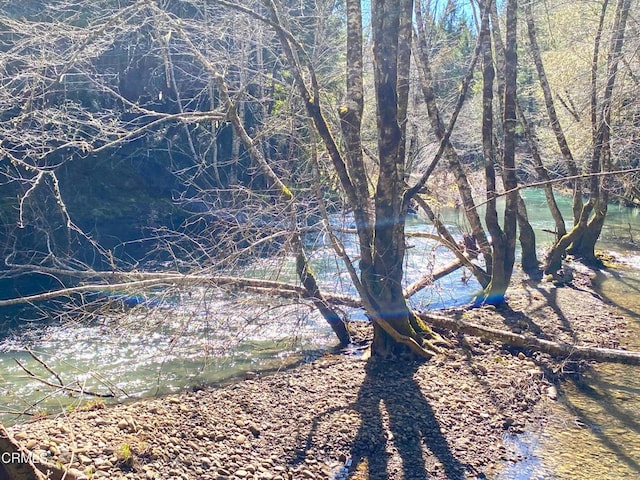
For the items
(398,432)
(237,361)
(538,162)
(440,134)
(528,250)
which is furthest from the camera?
(528,250)

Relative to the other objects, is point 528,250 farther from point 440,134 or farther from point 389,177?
point 389,177

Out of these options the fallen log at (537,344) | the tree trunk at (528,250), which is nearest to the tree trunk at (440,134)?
the fallen log at (537,344)

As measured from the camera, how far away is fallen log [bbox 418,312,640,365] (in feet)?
21.1

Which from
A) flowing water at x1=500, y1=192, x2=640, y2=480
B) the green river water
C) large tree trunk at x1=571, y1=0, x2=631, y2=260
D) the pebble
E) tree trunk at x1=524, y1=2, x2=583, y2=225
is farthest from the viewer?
tree trunk at x1=524, y1=2, x2=583, y2=225

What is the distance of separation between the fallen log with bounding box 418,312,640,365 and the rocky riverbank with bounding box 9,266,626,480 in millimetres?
145

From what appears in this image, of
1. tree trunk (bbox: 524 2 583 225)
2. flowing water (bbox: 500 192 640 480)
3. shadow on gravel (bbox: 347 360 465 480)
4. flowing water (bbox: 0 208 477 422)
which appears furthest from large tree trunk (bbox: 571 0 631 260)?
shadow on gravel (bbox: 347 360 465 480)

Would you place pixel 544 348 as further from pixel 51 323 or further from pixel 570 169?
pixel 51 323

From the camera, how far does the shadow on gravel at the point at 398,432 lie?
4.70 metres

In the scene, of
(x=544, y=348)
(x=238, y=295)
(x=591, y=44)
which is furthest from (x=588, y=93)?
(x=238, y=295)

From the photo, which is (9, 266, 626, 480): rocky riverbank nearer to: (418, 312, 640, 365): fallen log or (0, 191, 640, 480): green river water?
(418, 312, 640, 365): fallen log

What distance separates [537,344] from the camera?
23.2 ft

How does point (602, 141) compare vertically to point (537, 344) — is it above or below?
above

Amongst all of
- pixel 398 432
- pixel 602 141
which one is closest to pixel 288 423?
pixel 398 432

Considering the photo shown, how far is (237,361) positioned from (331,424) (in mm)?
2669
